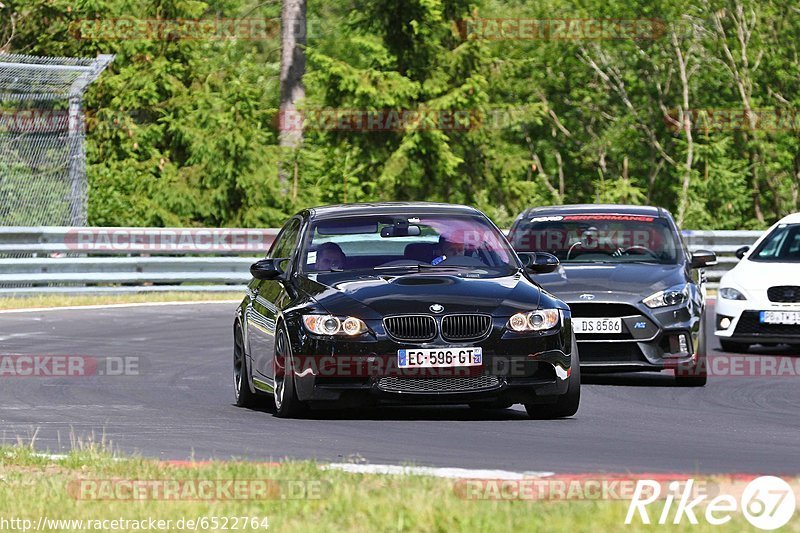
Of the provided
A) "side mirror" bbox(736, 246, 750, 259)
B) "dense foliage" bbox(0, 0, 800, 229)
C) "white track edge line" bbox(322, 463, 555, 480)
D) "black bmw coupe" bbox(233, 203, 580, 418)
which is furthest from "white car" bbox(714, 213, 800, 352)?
"dense foliage" bbox(0, 0, 800, 229)

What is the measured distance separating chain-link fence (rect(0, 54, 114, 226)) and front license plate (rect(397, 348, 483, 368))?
14.2 meters

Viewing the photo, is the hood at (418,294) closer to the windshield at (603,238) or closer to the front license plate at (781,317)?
the windshield at (603,238)

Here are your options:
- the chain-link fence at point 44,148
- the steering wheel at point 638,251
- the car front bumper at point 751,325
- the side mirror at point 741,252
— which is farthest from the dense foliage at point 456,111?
the steering wheel at point 638,251

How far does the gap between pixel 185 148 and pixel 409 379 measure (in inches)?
1186

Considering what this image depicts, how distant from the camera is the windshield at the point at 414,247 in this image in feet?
38.0

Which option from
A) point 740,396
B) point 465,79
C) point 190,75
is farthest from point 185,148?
point 740,396

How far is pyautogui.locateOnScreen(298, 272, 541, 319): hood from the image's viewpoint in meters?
10.6

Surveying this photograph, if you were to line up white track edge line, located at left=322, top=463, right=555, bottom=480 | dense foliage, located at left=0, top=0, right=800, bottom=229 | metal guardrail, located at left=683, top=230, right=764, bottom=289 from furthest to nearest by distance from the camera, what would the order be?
dense foliage, located at left=0, top=0, right=800, bottom=229, metal guardrail, located at left=683, top=230, right=764, bottom=289, white track edge line, located at left=322, top=463, right=555, bottom=480

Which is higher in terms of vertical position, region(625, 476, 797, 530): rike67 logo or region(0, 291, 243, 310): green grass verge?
region(625, 476, 797, 530): rike67 logo

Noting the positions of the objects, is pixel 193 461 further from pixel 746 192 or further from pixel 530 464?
pixel 746 192

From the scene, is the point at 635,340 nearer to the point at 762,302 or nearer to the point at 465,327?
the point at 465,327

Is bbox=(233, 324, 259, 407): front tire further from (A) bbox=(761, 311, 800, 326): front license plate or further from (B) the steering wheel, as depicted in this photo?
(A) bbox=(761, 311, 800, 326): front license plate

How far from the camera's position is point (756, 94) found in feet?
156

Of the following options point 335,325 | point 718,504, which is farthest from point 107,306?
point 718,504
